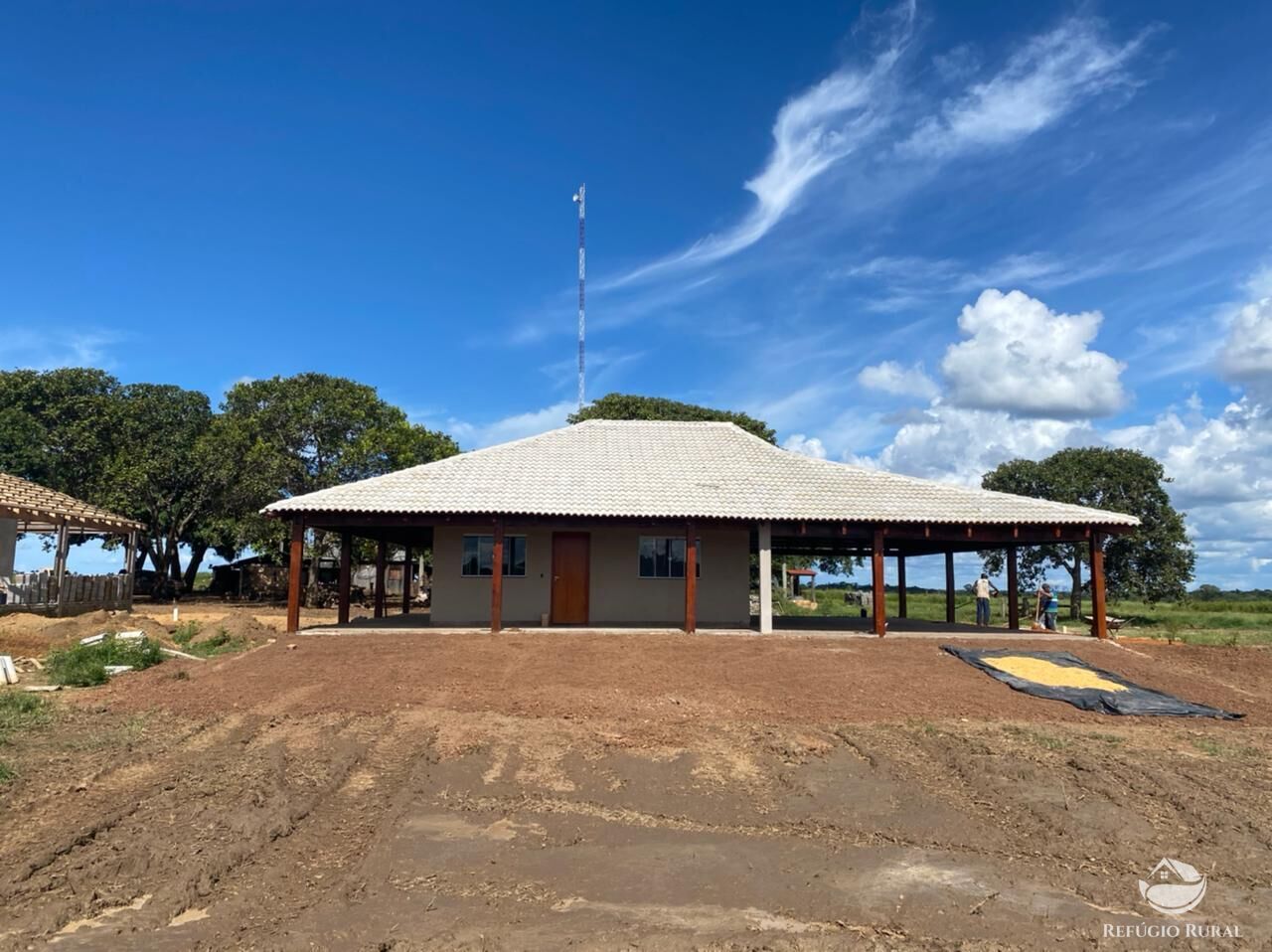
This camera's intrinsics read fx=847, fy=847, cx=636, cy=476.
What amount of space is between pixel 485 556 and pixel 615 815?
13.2 metres

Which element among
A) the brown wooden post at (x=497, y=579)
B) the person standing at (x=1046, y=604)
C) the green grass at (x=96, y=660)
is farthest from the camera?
the person standing at (x=1046, y=604)

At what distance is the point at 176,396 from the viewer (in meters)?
37.8

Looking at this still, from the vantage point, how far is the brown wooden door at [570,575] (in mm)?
19438

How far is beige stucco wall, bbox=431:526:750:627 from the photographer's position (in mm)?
19328

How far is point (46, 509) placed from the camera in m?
22.2

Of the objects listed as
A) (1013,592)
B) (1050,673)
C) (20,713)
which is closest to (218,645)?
(20,713)

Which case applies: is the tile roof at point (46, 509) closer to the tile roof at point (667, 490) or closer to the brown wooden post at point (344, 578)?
the brown wooden post at point (344, 578)

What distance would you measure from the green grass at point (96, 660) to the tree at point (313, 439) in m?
18.6

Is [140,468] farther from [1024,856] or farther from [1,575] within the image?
[1024,856]

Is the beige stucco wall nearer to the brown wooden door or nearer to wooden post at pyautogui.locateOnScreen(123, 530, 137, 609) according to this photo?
the brown wooden door

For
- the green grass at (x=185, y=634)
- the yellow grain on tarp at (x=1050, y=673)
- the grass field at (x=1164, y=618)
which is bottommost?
the grass field at (x=1164, y=618)

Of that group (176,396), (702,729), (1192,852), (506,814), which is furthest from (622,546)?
(176,396)

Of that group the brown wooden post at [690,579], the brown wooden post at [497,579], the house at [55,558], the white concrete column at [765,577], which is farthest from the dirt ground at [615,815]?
the house at [55,558]

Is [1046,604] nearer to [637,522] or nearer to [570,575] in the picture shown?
[637,522]
